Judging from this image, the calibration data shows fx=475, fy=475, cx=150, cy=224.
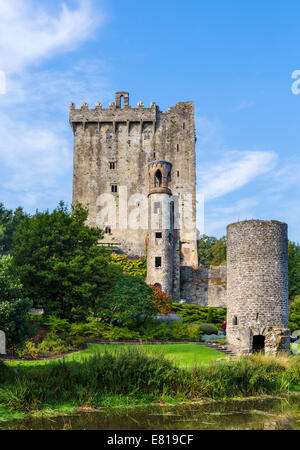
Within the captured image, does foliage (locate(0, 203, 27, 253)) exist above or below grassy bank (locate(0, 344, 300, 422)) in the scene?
above

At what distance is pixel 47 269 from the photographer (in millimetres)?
27797

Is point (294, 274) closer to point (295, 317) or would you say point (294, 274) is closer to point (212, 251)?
point (295, 317)

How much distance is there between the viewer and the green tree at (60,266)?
27.2m

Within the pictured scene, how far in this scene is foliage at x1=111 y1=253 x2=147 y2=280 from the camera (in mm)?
48250

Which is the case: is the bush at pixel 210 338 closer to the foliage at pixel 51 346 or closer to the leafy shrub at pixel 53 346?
the foliage at pixel 51 346

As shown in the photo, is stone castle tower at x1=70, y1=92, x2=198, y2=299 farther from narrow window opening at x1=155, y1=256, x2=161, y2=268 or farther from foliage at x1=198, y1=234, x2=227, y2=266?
narrow window opening at x1=155, y1=256, x2=161, y2=268

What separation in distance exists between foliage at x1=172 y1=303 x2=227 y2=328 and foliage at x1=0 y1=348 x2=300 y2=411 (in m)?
20.2

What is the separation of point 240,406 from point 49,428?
→ 569 centimetres

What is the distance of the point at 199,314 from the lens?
37625 mm

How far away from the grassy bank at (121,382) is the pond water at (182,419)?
0.78 metres

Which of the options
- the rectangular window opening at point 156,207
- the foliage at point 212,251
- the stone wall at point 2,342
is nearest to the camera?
the stone wall at point 2,342

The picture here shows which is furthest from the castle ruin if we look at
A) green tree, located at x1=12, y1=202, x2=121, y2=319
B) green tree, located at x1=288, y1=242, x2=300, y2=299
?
green tree, located at x1=12, y1=202, x2=121, y2=319

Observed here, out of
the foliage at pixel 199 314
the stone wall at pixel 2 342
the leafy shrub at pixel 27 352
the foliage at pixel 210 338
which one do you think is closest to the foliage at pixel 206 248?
the foliage at pixel 199 314

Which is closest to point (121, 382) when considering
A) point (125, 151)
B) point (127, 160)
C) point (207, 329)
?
point (207, 329)
